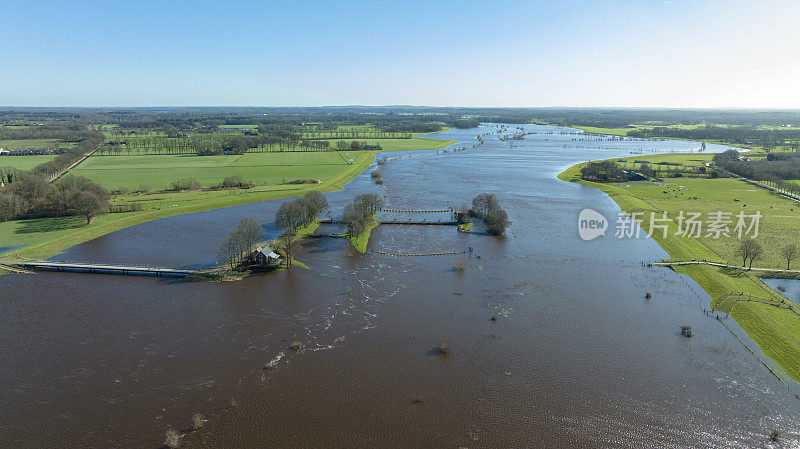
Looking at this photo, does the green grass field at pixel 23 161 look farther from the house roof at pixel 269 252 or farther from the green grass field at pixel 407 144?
the house roof at pixel 269 252

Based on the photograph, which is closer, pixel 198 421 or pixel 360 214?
pixel 198 421

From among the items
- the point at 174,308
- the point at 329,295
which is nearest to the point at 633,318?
the point at 329,295

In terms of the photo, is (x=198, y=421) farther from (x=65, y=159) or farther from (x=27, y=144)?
(x=27, y=144)

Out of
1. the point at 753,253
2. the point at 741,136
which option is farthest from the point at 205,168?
the point at 741,136

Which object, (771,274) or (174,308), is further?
(771,274)

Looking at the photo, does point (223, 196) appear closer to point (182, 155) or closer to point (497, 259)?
point (497, 259)
